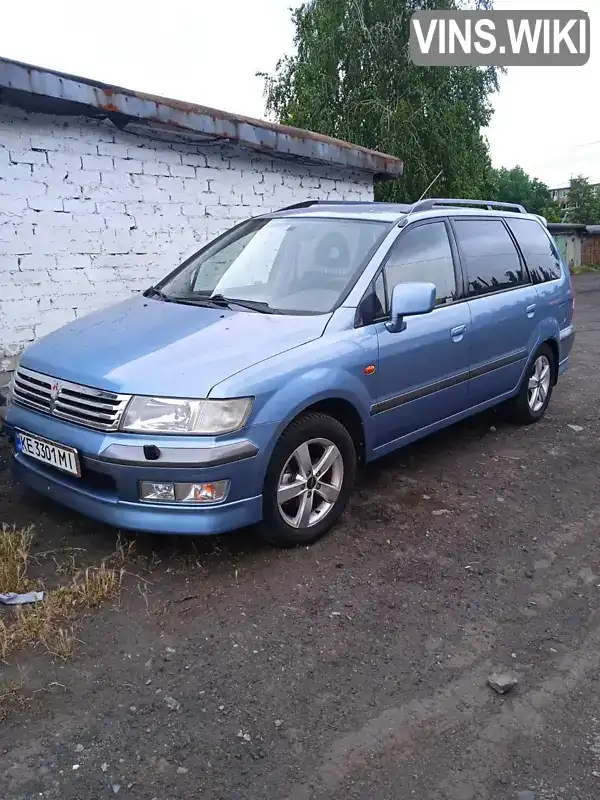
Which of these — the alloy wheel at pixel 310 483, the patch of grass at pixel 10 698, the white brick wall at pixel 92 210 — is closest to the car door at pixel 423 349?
the alloy wheel at pixel 310 483

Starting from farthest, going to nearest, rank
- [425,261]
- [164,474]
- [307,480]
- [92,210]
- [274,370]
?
[92,210] < [425,261] < [307,480] < [274,370] < [164,474]

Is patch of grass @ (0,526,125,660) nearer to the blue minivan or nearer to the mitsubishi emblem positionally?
the blue minivan

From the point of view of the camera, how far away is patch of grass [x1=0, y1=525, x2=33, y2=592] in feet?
10.5

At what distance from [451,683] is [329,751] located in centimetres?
60

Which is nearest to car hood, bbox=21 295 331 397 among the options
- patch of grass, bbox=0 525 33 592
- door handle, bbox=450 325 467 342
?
patch of grass, bbox=0 525 33 592

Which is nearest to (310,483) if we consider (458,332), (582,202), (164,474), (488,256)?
(164,474)

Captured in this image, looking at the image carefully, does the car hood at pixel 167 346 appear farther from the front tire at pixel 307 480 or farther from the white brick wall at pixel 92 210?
the white brick wall at pixel 92 210

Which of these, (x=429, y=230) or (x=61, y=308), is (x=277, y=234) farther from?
(x=61, y=308)

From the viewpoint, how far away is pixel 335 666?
8.89 ft

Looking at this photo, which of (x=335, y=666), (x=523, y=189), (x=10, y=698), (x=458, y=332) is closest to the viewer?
(x=10, y=698)

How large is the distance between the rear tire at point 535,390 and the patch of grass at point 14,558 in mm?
3949

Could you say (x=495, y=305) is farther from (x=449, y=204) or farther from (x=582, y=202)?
(x=582, y=202)

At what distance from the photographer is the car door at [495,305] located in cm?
480

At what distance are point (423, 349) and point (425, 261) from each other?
23.9 inches
